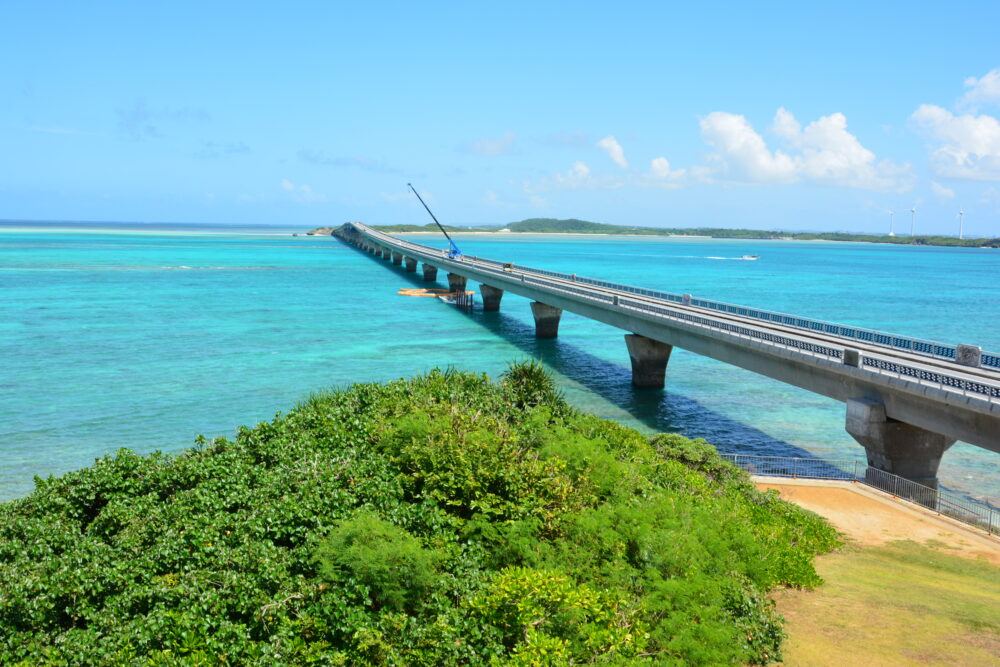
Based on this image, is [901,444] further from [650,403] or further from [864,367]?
[650,403]

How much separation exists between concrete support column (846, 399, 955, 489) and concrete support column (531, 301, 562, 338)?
160 ft

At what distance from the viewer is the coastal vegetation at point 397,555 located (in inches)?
570

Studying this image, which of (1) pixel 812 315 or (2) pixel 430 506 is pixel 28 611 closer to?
(2) pixel 430 506

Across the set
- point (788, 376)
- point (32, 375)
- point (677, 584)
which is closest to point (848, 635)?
point (677, 584)

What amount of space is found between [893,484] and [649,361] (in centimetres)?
2642

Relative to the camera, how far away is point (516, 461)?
2100 centimetres

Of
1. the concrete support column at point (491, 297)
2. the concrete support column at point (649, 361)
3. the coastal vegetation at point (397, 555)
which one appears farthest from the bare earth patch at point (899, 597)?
the concrete support column at point (491, 297)

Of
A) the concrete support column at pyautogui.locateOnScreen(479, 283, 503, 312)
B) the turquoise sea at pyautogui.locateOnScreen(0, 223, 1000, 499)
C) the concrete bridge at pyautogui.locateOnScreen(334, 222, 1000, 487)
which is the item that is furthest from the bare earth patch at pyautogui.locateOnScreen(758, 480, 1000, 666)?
the concrete support column at pyautogui.locateOnScreen(479, 283, 503, 312)

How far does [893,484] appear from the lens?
31.9 m

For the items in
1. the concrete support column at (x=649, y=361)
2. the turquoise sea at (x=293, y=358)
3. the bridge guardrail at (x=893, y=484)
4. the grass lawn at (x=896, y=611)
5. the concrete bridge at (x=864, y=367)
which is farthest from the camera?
the concrete support column at (x=649, y=361)

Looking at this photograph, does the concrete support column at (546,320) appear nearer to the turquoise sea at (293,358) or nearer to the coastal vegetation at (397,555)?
the turquoise sea at (293,358)

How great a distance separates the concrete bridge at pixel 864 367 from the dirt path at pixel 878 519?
4.18 m

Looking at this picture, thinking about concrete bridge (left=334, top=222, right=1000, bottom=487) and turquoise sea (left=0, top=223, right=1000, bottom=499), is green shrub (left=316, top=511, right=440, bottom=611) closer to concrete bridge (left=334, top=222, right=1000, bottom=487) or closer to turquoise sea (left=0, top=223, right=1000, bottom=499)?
concrete bridge (left=334, top=222, right=1000, bottom=487)

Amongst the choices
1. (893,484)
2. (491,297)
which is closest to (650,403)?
(893,484)
